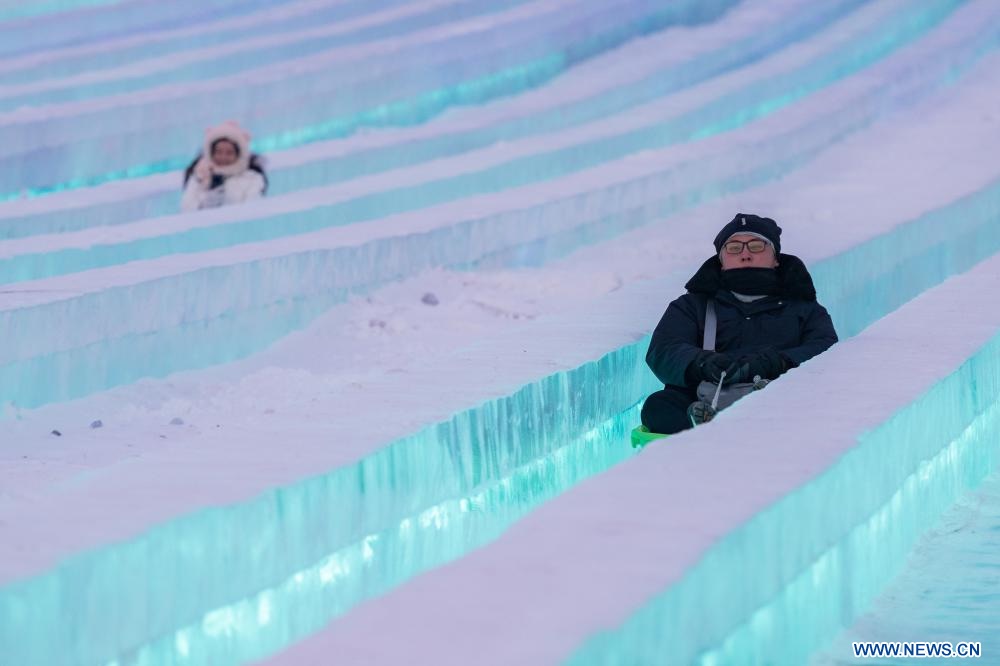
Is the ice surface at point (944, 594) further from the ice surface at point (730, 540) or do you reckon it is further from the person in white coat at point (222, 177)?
the person in white coat at point (222, 177)

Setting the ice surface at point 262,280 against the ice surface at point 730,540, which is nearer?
the ice surface at point 730,540

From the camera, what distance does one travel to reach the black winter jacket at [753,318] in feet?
16.9

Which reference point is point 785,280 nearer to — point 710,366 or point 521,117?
point 710,366

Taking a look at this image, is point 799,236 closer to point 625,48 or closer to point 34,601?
point 34,601

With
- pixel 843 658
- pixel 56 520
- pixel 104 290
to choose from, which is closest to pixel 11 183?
pixel 104 290

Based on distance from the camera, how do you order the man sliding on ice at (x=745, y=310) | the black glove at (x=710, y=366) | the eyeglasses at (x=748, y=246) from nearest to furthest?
the black glove at (x=710, y=366) → the man sliding on ice at (x=745, y=310) → the eyeglasses at (x=748, y=246)

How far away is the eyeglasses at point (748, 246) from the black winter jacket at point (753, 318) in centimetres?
7

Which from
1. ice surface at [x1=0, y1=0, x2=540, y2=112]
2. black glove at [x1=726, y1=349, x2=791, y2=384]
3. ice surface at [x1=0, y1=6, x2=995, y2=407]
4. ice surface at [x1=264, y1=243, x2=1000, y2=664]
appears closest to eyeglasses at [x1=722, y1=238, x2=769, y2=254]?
black glove at [x1=726, y1=349, x2=791, y2=384]

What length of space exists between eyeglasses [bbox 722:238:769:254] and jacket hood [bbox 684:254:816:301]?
0.22 ft

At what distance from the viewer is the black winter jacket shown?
16.9ft

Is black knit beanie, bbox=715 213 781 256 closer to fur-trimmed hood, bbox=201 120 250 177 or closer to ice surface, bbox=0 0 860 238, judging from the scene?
fur-trimmed hood, bbox=201 120 250 177

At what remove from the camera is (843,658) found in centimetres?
330

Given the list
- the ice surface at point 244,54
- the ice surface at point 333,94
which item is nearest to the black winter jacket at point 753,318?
the ice surface at point 333,94

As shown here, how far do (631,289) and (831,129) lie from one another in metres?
6.66
